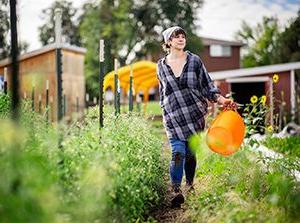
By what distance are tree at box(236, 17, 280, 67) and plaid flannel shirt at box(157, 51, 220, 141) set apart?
47.7 m

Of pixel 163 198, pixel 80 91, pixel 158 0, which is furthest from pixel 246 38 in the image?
pixel 163 198

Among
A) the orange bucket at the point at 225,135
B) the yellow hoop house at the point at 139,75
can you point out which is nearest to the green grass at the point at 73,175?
the orange bucket at the point at 225,135

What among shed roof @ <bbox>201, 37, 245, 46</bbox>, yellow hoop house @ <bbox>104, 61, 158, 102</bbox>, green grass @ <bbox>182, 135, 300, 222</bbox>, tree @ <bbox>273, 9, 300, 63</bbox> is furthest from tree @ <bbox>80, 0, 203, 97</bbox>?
green grass @ <bbox>182, 135, 300, 222</bbox>

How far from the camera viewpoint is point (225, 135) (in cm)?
568

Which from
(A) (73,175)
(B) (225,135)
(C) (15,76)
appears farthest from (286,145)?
(C) (15,76)

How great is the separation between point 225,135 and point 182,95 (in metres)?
0.64

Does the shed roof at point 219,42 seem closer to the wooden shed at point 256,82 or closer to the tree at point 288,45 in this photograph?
the tree at point 288,45

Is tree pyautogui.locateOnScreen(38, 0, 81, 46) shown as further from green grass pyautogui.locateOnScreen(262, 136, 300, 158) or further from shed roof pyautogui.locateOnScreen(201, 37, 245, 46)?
green grass pyautogui.locateOnScreen(262, 136, 300, 158)

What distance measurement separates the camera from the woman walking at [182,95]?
6.07 metres

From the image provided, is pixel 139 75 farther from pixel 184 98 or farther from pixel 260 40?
pixel 260 40

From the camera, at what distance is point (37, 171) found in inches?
126

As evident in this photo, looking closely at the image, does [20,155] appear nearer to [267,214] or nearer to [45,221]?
[45,221]

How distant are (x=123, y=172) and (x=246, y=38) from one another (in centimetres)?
5577

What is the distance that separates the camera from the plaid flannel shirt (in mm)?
6090
